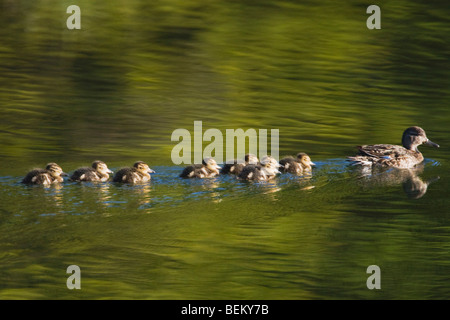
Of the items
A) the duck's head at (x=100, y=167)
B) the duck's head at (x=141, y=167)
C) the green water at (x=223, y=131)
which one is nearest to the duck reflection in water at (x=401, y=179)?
the green water at (x=223, y=131)

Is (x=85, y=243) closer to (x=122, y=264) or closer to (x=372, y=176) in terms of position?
(x=122, y=264)

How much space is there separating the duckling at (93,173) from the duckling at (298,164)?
173cm

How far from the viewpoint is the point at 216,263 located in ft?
24.8

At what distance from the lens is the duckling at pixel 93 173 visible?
9570 millimetres

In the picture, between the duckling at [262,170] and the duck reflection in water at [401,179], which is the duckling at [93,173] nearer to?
the duckling at [262,170]

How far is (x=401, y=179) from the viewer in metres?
10.4

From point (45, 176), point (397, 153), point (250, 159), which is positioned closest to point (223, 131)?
point (250, 159)

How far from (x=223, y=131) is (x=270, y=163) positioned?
2.01m

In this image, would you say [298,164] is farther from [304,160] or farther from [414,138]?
[414,138]

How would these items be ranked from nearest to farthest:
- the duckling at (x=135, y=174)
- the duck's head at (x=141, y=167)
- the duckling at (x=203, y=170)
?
1. the duckling at (x=135, y=174)
2. the duck's head at (x=141, y=167)
3. the duckling at (x=203, y=170)

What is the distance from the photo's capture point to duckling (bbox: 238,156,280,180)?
9867 mm

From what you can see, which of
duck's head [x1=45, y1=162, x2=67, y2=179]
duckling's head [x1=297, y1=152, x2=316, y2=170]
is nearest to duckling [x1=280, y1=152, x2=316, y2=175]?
duckling's head [x1=297, y1=152, x2=316, y2=170]
